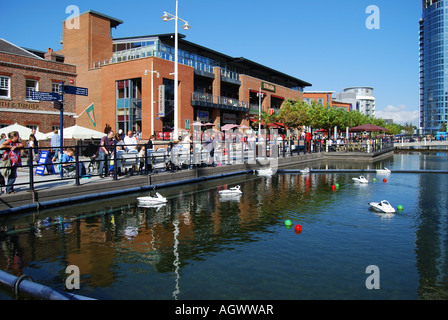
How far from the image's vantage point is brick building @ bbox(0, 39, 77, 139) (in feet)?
91.1

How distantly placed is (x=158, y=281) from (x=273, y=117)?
39.7 metres

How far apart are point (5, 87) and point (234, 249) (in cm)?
2828

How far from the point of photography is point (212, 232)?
302 inches

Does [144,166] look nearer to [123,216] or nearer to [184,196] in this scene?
[184,196]

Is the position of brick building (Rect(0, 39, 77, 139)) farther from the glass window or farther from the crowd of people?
the crowd of people

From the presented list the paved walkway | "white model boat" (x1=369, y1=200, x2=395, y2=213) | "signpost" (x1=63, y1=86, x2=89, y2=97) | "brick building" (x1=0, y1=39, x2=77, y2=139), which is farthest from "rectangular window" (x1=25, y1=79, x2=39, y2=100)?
"white model boat" (x1=369, y1=200, x2=395, y2=213)

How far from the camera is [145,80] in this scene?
3831 centimetres

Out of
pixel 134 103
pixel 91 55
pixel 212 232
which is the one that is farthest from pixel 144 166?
pixel 91 55

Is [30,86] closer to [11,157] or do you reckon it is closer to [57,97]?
[57,97]

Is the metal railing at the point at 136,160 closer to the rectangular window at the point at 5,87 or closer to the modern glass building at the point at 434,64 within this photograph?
the rectangular window at the point at 5,87

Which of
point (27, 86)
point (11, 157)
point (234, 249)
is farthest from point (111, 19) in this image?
point (234, 249)

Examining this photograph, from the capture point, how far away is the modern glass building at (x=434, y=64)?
152375mm

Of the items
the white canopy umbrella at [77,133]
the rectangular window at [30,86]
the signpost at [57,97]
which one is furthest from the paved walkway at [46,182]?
the rectangular window at [30,86]

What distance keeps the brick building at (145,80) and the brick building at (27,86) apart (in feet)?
20.3
